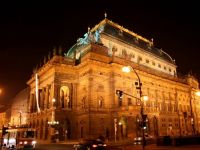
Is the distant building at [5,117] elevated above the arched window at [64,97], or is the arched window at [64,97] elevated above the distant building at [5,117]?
the arched window at [64,97]

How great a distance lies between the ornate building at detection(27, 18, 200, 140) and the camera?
167ft

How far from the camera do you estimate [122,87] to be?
186 feet

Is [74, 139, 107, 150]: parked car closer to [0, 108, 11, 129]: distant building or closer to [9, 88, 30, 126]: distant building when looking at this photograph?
[9, 88, 30, 126]: distant building

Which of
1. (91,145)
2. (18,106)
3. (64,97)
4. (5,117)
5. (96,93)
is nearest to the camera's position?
(91,145)

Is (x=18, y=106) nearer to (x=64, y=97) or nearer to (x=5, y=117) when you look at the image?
(x=5, y=117)

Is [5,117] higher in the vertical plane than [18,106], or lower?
lower

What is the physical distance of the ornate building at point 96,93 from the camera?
51.0 metres

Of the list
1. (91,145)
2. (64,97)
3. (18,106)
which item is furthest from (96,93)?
(18,106)

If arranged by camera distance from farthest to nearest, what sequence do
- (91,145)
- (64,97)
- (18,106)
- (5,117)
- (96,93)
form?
(5,117) → (18,106) → (64,97) → (96,93) → (91,145)

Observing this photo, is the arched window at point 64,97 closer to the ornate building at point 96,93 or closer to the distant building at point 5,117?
the ornate building at point 96,93

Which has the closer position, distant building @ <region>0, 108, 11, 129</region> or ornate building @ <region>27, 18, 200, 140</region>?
ornate building @ <region>27, 18, 200, 140</region>

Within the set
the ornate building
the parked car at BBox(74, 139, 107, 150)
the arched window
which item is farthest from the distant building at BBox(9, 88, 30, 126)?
the parked car at BBox(74, 139, 107, 150)

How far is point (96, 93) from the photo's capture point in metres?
52.7

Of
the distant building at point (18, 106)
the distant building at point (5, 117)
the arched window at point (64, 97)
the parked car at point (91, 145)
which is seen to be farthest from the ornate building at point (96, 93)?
the distant building at point (5, 117)
